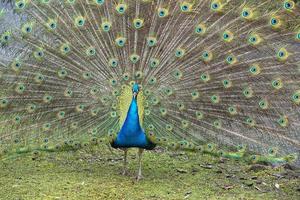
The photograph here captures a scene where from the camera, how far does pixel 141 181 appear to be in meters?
5.14

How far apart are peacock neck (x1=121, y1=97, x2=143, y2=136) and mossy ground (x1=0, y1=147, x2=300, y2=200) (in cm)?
53

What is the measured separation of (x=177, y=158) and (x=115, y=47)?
1821 mm

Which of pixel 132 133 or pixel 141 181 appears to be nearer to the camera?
pixel 132 133

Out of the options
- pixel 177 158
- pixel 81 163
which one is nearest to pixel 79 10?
pixel 81 163

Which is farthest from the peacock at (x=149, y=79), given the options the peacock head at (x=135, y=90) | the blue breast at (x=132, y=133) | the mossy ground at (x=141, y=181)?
the mossy ground at (x=141, y=181)

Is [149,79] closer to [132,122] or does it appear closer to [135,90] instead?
[135,90]

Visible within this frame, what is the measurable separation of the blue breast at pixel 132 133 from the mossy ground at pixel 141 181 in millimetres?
406

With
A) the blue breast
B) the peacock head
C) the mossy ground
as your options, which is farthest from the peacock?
the mossy ground

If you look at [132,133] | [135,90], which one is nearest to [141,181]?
[132,133]

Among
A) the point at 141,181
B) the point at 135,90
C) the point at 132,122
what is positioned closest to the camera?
the point at 135,90

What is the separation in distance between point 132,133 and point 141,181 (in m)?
0.58

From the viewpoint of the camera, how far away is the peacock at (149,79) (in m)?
4.89

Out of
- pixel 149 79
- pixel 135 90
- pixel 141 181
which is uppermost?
pixel 149 79

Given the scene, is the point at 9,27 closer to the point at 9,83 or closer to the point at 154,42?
the point at 9,83
